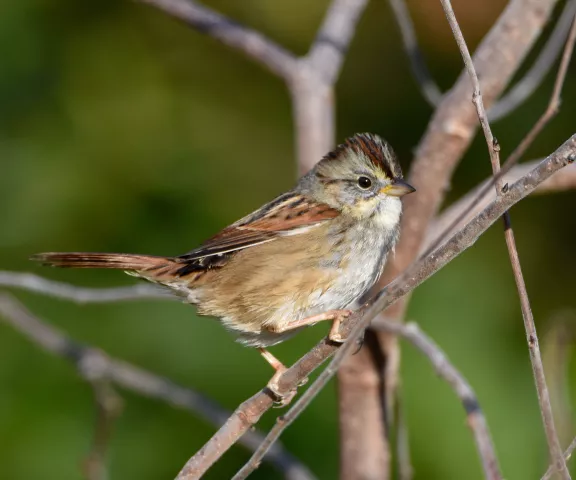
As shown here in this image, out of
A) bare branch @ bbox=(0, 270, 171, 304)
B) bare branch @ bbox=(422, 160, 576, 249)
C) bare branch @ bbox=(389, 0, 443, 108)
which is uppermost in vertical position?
bare branch @ bbox=(389, 0, 443, 108)

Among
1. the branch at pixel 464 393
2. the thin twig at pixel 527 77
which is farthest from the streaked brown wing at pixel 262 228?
the thin twig at pixel 527 77

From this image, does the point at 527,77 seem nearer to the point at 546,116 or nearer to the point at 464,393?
the point at 464,393

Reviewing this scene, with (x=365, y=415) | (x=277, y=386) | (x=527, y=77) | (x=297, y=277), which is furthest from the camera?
(x=527, y=77)

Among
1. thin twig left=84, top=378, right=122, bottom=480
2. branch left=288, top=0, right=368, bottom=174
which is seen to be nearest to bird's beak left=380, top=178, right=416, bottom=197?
branch left=288, top=0, right=368, bottom=174

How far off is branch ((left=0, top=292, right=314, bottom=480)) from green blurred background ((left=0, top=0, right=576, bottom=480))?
0.53 meters

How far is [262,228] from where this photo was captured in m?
3.12

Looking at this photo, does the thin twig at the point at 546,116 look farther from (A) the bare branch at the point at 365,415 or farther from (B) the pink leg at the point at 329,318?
(A) the bare branch at the point at 365,415

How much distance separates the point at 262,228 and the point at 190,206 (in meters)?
1.17

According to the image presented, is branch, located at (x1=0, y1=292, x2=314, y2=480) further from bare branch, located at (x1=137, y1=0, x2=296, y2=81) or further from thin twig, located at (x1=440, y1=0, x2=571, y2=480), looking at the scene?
thin twig, located at (x1=440, y1=0, x2=571, y2=480)

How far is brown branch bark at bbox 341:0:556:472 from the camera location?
3.00m

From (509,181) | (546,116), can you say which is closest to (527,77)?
(509,181)

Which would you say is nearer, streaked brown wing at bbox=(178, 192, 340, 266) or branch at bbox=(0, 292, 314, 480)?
streaked brown wing at bbox=(178, 192, 340, 266)

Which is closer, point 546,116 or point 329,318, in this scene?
point 546,116

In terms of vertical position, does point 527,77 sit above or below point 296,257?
above
